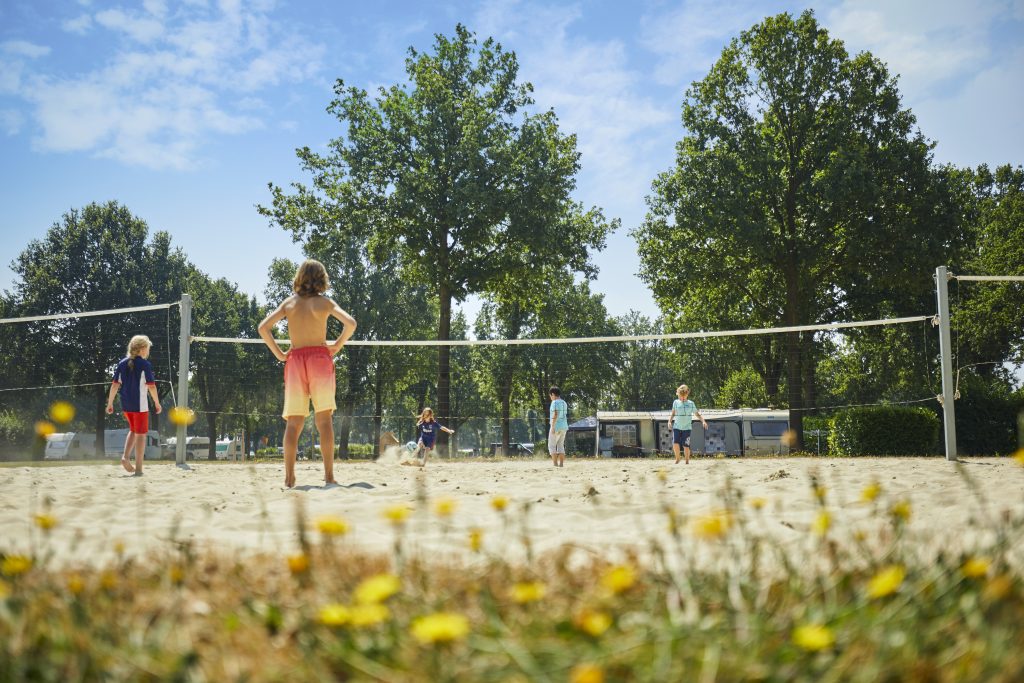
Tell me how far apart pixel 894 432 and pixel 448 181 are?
13.9m

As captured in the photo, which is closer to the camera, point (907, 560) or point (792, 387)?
point (907, 560)

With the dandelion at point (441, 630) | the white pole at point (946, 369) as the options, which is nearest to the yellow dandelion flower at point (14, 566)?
the dandelion at point (441, 630)

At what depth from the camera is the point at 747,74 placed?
76.0 ft

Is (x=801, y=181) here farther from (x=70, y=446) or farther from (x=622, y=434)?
(x=70, y=446)

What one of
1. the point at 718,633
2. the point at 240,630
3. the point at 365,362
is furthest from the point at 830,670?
the point at 365,362

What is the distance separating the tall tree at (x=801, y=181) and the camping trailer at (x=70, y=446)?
94.8 feet

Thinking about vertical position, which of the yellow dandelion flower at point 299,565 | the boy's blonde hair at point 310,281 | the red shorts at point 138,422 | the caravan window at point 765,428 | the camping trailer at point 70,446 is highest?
the boy's blonde hair at point 310,281

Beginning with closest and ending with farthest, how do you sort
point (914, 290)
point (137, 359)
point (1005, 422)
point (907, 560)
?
point (907, 560)
point (137, 359)
point (1005, 422)
point (914, 290)

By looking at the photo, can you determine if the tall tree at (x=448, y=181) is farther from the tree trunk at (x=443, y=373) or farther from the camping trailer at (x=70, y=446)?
the camping trailer at (x=70, y=446)

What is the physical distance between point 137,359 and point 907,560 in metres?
8.41

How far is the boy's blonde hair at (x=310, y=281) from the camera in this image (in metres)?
5.96

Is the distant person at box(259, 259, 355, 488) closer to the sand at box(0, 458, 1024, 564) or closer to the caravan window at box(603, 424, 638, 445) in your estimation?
the sand at box(0, 458, 1024, 564)

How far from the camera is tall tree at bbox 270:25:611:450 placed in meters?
22.0

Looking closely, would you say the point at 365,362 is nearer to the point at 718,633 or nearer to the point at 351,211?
the point at 351,211
